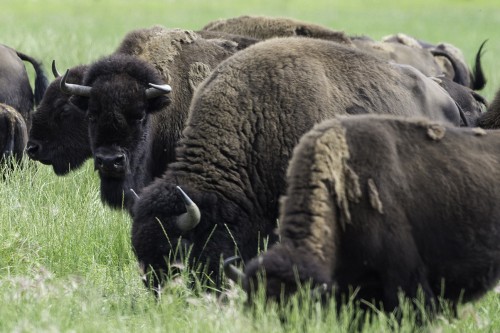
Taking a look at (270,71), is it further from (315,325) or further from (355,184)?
(315,325)

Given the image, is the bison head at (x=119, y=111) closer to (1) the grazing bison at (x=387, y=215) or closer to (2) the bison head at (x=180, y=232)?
(2) the bison head at (x=180, y=232)

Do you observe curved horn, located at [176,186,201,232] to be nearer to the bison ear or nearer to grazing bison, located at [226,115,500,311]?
grazing bison, located at [226,115,500,311]

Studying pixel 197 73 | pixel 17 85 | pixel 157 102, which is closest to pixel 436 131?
pixel 157 102

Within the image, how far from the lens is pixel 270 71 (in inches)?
288

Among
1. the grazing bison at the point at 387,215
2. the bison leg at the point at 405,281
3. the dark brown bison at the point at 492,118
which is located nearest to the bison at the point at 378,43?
the dark brown bison at the point at 492,118

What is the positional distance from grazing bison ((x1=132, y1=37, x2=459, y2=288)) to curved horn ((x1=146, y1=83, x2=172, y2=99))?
691 mm

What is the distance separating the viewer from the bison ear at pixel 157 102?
8141 millimetres

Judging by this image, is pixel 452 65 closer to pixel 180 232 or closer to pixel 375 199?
pixel 180 232

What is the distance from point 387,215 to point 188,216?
155 centimetres

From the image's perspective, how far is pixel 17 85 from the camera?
1161 cm

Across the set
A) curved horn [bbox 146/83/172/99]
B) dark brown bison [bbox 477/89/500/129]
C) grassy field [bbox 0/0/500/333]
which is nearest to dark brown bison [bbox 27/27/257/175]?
grassy field [bbox 0/0/500/333]

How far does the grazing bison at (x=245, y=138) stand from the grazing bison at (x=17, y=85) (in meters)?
4.68

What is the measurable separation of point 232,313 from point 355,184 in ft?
3.00

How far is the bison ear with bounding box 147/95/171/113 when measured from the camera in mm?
8141
